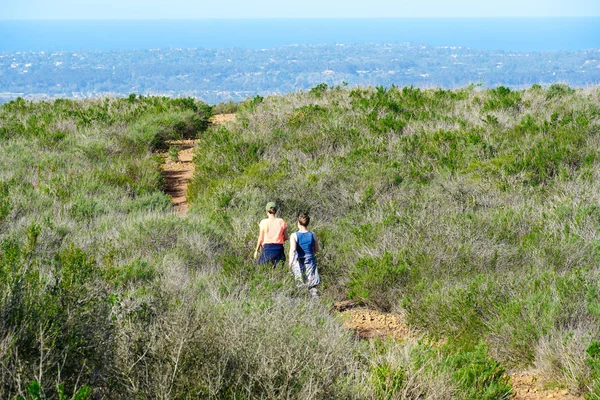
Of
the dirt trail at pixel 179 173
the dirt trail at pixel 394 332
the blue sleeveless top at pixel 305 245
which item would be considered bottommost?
the dirt trail at pixel 179 173

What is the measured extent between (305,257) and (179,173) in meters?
7.06

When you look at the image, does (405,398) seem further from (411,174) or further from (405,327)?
(411,174)

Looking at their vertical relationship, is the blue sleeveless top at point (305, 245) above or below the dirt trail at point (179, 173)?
above

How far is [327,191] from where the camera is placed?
9.91 metres

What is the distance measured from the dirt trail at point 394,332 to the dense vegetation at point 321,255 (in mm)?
114

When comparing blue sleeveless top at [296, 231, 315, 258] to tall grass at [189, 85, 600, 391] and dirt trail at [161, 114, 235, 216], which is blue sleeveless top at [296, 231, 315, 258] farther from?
dirt trail at [161, 114, 235, 216]

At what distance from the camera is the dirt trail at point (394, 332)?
4.56 m

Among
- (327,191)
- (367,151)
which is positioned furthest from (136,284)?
(367,151)

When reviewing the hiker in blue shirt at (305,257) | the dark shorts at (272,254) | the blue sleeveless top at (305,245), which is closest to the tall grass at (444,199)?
the hiker in blue shirt at (305,257)

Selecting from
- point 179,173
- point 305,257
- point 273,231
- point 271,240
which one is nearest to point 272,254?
point 271,240

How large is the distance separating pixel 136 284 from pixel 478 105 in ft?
35.1

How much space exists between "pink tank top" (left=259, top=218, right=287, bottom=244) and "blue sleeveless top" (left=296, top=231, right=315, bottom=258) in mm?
339

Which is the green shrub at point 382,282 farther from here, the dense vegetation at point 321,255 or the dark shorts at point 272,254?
the dark shorts at point 272,254

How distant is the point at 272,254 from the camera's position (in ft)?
23.8
